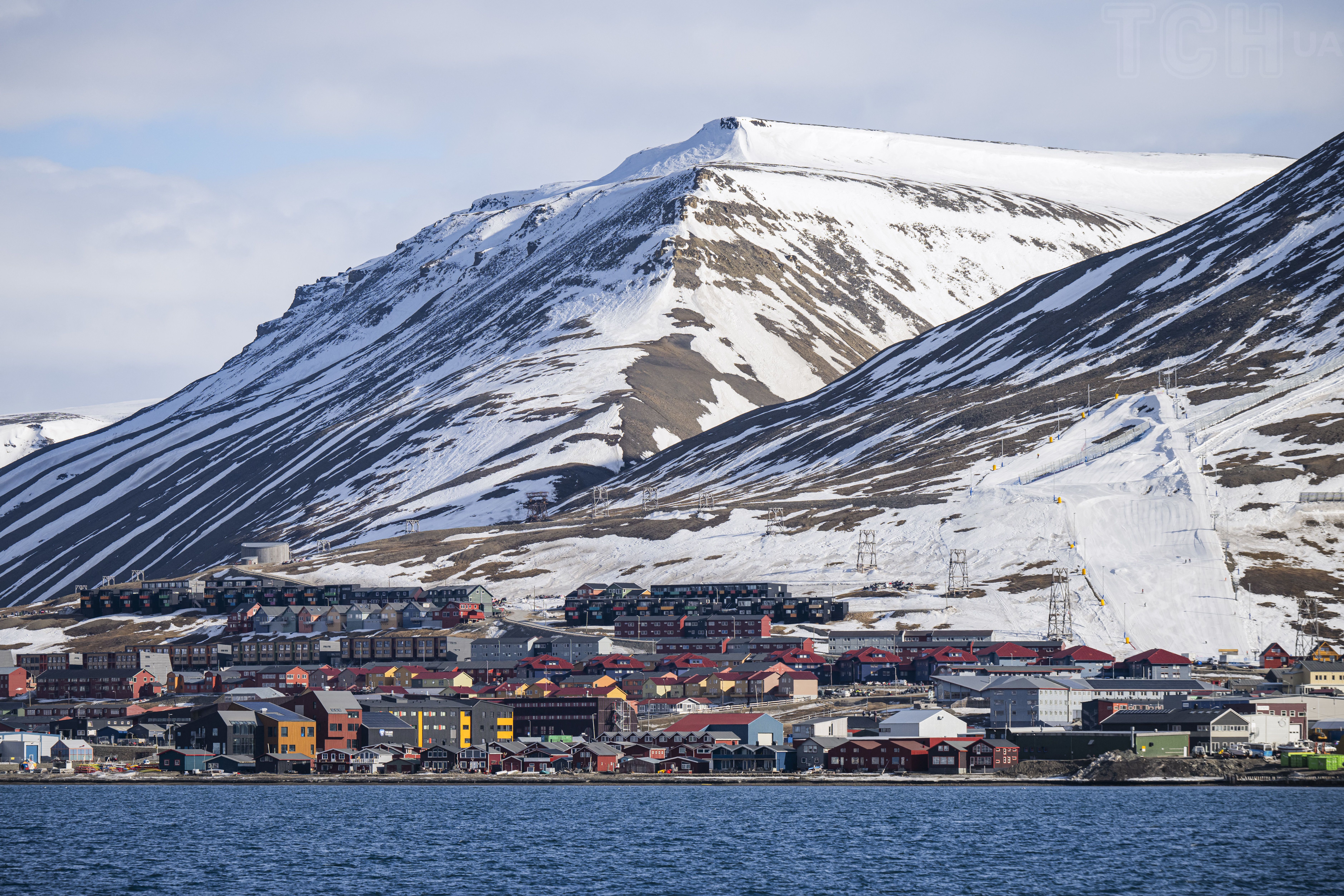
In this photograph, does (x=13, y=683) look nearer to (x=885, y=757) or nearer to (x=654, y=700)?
(x=654, y=700)

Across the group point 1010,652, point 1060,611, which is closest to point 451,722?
Result: point 1010,652

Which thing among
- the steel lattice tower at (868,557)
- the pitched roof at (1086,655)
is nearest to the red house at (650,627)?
the steel lattice tower at (868,557)

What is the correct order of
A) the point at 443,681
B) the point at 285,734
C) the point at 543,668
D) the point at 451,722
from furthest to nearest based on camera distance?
1. the point at 543,668
2. the point at 443,681
3. the point at 451,722
4. the point at 285,734

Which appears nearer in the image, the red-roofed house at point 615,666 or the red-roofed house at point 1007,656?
the red-roofed house at point 1007,656

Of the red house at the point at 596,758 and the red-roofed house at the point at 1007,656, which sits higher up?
the red-roofed house at the point at 1007,656

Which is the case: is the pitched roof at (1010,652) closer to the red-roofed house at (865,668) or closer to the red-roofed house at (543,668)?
the red-roofed house at (865,668)

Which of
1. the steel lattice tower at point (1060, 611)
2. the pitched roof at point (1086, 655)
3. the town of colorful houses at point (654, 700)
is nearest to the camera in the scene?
the town of colorful houses at point (654, 700)

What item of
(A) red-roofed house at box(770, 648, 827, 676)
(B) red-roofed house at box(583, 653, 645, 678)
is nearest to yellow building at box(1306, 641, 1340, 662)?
(A) red-roofed house at box(770, 648, 827, 676)

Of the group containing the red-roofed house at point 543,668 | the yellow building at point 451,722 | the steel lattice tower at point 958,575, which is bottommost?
the yellow building at point 451,722
